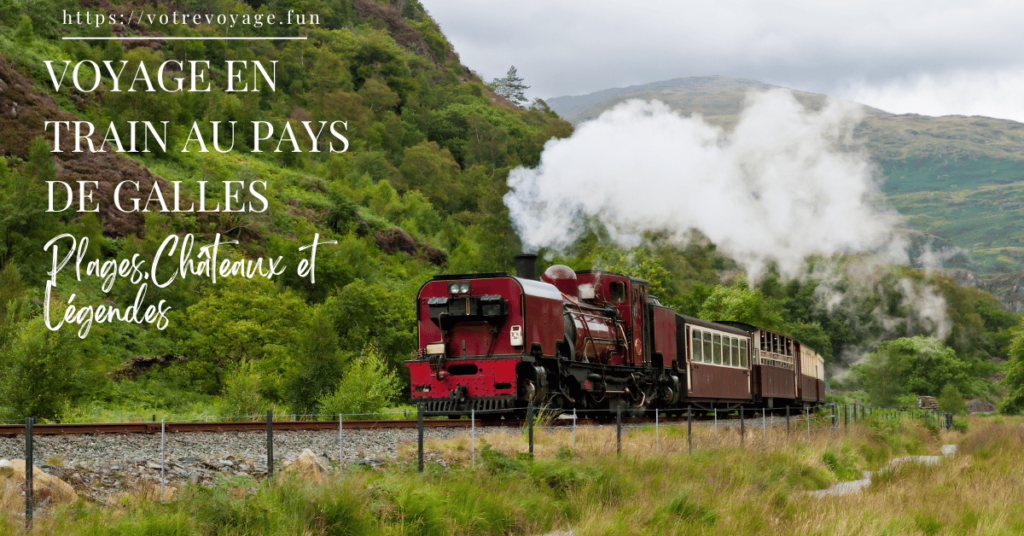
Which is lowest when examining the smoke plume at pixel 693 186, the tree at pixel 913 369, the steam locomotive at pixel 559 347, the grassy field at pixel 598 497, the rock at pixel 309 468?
the tree at pixel 913 369

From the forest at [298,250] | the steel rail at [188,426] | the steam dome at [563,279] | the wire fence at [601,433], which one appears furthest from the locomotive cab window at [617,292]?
the forest at [298,250]

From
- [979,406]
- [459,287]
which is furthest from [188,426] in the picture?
[979,406]

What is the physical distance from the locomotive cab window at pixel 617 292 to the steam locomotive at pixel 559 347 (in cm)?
3

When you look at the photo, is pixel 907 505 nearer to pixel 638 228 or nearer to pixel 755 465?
pixel 755 465

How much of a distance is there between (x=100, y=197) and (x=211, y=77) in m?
51.9

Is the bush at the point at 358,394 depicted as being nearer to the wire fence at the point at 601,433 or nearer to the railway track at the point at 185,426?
the wire fence at the point at 601,433

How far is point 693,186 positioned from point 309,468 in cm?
5106

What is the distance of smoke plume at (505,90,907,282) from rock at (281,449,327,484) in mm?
28505

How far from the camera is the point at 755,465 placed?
17.4m

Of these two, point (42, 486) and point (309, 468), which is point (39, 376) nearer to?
point (309, 468)

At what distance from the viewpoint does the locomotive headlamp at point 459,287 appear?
2009cm

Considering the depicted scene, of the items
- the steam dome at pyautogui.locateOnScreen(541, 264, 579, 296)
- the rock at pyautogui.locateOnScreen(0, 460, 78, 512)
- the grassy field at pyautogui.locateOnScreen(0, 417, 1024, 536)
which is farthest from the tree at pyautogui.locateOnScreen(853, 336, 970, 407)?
the rock at pyautogui.locateOnScreen(0, 460, 78, 512)

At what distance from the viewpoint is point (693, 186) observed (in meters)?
59.9

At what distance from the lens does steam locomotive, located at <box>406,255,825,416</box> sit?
19250 millimetres
